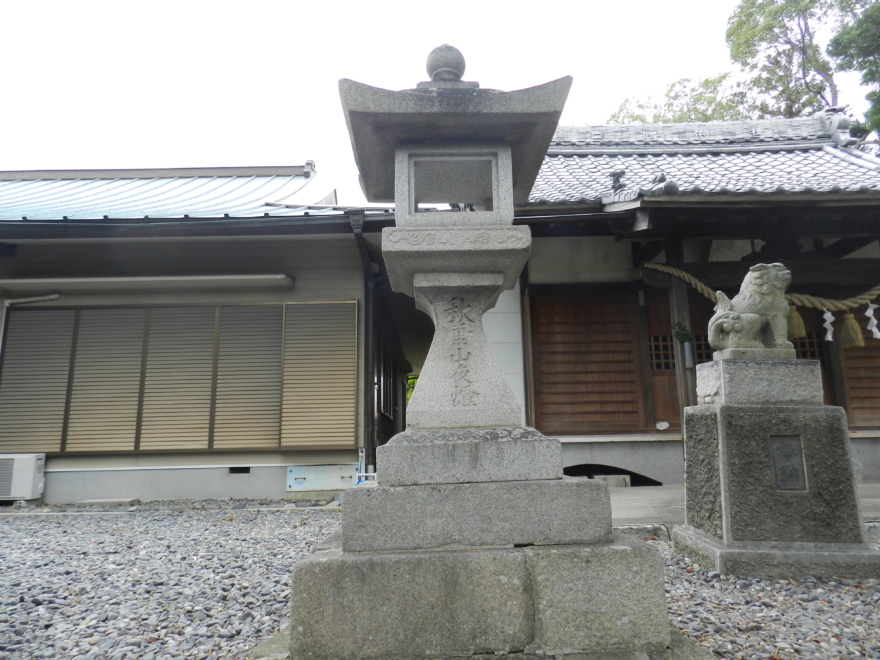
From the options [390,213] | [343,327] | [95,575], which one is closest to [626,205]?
[390,213]

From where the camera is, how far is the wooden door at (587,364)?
7445 mm

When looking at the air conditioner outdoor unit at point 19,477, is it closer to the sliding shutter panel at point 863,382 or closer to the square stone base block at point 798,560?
the square stone base block at point 798,560

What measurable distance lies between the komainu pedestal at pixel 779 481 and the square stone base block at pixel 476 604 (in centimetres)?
174

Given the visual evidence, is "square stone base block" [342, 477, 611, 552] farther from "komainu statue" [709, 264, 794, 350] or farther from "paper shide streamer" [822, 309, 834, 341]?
"paper shide streamer" [822, 309, 834, 341]

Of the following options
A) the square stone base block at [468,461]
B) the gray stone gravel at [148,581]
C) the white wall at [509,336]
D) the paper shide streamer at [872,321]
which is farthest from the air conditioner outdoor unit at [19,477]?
the paper shide streamer at [872,321]

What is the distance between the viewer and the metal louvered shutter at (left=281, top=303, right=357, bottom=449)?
24.3 feet

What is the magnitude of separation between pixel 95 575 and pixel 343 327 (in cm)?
445

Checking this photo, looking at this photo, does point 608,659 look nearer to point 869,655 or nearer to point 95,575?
point 869,655

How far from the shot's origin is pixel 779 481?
146 inches

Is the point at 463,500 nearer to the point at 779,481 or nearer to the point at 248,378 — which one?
the point at 779,481

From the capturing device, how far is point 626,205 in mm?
6098

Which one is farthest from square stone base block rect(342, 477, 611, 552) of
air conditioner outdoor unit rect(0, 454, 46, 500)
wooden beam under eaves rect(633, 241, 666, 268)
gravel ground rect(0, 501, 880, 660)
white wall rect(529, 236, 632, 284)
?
air conditioner outdoor unit rect(0, 454, 46, 500)

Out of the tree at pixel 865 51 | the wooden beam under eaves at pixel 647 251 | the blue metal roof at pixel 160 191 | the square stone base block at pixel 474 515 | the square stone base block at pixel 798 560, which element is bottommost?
the square stone base block at pixel 798 560

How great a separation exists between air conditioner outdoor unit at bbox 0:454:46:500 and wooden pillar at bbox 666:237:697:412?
883cm
